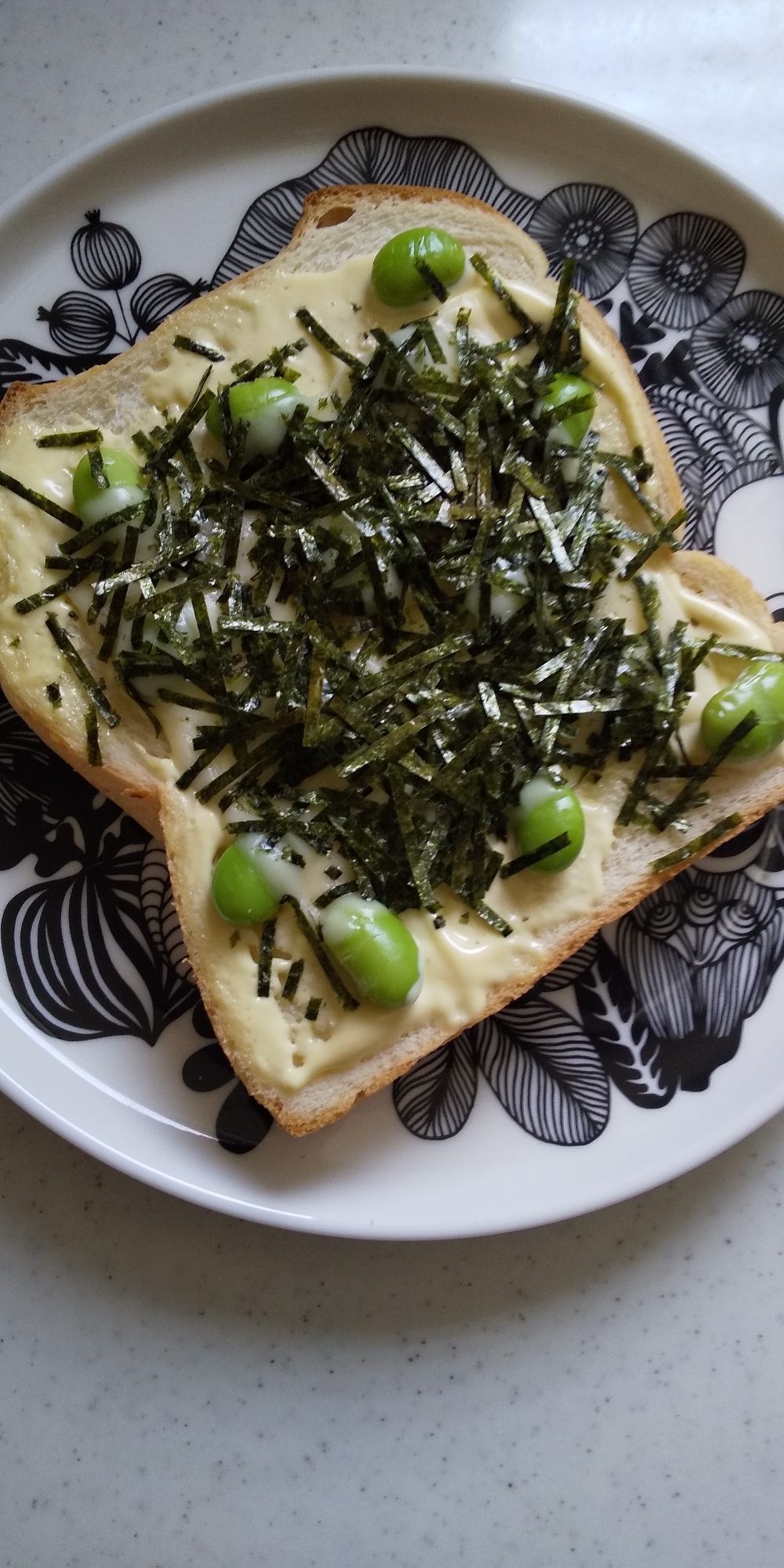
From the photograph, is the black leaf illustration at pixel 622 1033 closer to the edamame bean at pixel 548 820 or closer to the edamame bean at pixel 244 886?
the edamame bean at pixel 548 820

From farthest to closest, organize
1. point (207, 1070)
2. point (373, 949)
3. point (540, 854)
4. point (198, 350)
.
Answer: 1. point (207, 1070)
2. point (198, 350)
3. point (540, 854)
4. point (373, 949)

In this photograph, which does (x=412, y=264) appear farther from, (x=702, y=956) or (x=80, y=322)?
(x=702, y=956)

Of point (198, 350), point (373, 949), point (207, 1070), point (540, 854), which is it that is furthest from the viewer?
point (207, 1070)

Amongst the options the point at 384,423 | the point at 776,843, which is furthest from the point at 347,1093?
the point at 384,423

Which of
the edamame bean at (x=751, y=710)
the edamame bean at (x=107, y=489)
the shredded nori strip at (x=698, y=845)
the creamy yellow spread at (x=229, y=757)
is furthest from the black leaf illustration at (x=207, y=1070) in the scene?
the edamame bean at (x=751, y=710)

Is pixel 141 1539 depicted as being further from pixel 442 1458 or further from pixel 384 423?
pixel 384 423

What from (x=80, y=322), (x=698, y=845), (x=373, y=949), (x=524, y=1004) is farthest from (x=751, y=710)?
(x=80, y=322)

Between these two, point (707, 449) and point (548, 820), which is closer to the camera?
point (548, 820)

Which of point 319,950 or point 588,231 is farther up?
point 588,231
